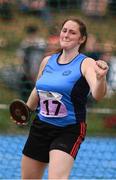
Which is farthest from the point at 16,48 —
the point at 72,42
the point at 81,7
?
the point at 72,42

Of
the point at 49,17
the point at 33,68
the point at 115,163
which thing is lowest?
the point at 115,163

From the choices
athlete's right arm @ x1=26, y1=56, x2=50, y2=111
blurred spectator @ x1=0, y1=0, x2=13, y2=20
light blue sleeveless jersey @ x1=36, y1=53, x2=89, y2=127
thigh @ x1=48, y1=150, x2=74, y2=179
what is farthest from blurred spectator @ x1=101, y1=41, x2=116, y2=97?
thigh @ x1=48, y1=150, x2=74, y2=179

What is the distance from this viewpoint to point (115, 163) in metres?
7.89

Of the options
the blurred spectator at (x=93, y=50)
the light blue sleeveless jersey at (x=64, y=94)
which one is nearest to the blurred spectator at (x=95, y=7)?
the blurred spectator at (x=93, y=50)

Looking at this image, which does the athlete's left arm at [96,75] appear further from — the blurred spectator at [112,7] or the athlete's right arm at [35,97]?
the blurred spectator at [112,7]

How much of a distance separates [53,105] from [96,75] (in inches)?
19.8

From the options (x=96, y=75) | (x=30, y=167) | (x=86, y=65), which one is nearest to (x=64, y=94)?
(x=86, y=65)

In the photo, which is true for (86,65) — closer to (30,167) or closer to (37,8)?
(30,167)

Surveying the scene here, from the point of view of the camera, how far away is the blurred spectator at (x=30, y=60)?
8180 mm

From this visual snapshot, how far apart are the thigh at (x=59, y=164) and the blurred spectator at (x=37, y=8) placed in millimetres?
3649

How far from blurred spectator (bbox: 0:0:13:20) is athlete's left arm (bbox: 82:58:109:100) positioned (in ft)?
11.3

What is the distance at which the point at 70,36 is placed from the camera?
505 cm

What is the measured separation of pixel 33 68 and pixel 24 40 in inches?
20.7

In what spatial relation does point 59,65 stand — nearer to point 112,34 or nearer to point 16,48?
point 16,48
